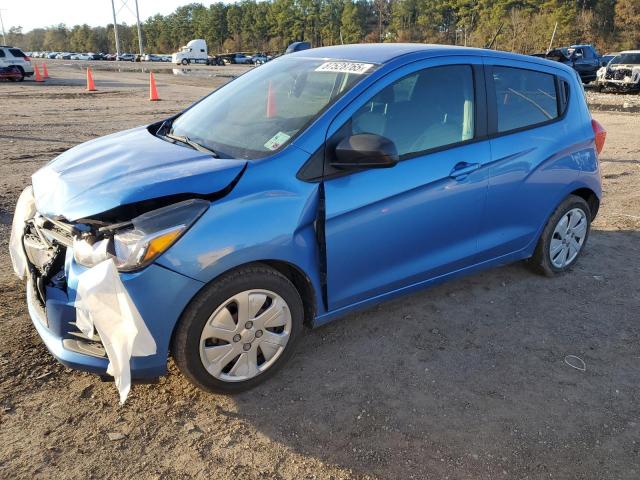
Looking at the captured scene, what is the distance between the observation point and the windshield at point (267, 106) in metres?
3.02

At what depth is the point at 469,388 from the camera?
297 centimetres

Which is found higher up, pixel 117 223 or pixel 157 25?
pixel 157 25

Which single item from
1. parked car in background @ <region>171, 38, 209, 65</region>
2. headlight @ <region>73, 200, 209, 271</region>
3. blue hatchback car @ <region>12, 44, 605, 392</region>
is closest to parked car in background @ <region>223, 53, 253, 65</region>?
parked car in background @ <region>171, 38, 209, 65</region>

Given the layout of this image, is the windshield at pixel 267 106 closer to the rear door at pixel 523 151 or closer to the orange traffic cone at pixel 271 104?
the orange traffic cone at pixel 271 104

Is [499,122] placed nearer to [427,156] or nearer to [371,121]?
[427,156]

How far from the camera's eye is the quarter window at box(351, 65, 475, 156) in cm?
311

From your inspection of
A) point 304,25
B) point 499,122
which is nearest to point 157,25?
point 304,25

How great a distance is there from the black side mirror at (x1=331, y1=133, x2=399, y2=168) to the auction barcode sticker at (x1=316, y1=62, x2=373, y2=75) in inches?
22.0

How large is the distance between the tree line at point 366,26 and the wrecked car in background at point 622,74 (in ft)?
67.3

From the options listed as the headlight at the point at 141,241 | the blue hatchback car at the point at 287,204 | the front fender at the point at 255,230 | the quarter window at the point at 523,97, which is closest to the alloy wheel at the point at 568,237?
the blue hatchback car at the point at 287,204

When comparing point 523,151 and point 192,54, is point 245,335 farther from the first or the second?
point 192,54

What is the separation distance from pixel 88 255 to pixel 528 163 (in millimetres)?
2958

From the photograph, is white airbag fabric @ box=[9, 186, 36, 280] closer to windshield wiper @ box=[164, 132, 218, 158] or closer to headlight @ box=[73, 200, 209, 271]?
headlight @ box=[73, 200, 209, 271]

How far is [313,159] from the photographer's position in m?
2.82
